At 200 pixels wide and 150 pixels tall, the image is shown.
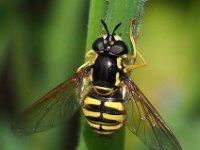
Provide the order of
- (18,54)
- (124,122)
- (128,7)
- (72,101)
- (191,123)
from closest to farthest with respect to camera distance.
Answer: (128,7) < (124,122) < (72,101) < (191,123) < (18,54)

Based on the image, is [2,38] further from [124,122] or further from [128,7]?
[128,7]

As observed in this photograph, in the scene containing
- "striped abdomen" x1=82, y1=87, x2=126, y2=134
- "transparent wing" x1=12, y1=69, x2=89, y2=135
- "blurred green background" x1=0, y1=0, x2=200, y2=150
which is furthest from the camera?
"blurred green background" x1=0, y1=0, x2=200, y2=150

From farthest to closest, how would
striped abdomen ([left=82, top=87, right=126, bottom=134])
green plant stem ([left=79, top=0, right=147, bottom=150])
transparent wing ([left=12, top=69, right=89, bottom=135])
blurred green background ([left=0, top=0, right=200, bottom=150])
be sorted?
1. blurred green background ([left=0, top=0, right=200, bottom=150])
2. transparent wing ([left=12, top=69, right=89, bottom=135])
3. striped abdomen ([left=82, top=87, right=126, bottom=134])
4. green plant stem ([left=79, top=0, right=147, bottom=150])

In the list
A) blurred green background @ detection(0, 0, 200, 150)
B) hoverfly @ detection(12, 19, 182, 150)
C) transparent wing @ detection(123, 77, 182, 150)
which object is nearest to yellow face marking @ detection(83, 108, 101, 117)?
hoverfly @ detection(12, 19, 182, 150)

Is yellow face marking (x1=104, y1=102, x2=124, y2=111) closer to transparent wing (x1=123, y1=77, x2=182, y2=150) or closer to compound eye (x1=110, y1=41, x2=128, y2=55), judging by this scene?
transparent wing (x1=123, y1=77, x2=182, y2=150)

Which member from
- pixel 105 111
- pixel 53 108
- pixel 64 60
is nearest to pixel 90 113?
pixel 105 111

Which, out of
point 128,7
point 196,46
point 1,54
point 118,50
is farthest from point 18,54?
point 128,7

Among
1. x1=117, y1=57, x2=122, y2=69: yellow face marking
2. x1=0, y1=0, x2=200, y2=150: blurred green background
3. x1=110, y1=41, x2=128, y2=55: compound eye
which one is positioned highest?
x1=110, y1=41, x2=128, y2=55: compound eye
